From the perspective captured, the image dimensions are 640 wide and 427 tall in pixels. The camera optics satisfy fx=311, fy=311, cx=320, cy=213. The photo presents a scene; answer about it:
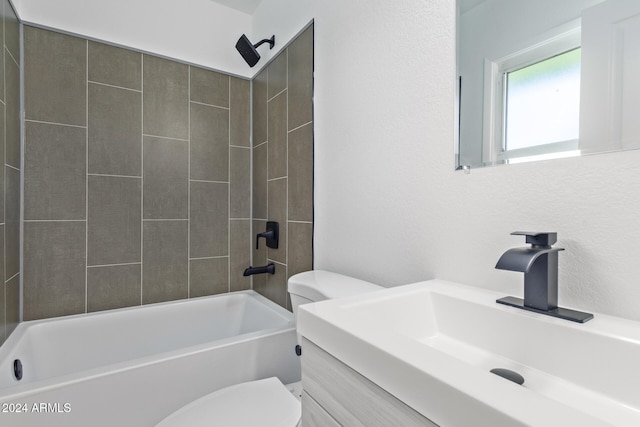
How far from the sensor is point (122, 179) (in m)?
1.85

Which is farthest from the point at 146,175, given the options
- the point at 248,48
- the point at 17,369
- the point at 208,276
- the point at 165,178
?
the point at 17,369

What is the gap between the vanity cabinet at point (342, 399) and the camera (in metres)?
0.44

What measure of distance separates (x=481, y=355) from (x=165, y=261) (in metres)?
1.87

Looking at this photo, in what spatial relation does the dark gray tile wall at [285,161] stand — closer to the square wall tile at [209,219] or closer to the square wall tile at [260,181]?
the square wall tile at [260,181]

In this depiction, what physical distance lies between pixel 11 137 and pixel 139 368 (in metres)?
1.25

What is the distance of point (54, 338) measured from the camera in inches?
62.9

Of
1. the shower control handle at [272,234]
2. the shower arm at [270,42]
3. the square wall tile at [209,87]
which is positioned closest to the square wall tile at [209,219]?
the shower control handle at [272,234]

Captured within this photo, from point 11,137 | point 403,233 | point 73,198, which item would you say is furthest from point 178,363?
point 11,137

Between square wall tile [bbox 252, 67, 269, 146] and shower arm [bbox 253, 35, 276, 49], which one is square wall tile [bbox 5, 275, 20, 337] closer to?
square wall tile [bbox 252, 67, 269, 146]

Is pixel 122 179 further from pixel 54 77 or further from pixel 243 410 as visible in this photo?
pixel 243 410

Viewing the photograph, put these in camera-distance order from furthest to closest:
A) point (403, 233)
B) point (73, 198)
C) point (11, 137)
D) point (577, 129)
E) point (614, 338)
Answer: point (73, 198) → point (11, 137) → point (403, 233) → point (577, 129) → point (614, 338)

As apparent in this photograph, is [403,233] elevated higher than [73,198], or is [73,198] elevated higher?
[73,198]

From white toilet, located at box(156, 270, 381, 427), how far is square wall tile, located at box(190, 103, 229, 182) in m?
1.24

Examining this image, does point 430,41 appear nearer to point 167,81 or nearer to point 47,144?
point 167,81
